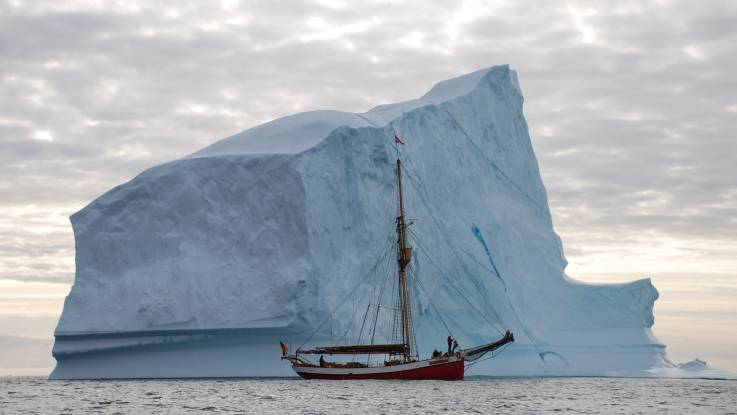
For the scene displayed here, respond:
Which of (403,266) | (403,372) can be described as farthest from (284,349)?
(403,266)

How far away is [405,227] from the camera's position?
3484 cm

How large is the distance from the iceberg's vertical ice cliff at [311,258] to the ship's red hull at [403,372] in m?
1.23

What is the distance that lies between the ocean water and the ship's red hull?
30 centimetres

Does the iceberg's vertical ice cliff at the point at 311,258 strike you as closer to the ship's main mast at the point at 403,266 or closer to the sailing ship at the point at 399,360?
the sailing ship at the point at 399,360

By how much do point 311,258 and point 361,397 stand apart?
7.32m

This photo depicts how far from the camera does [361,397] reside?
2766cm

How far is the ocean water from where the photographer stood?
24.9 meters

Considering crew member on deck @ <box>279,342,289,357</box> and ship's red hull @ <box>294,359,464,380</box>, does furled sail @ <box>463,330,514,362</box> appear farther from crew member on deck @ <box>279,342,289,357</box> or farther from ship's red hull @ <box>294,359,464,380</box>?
crew member on deck @ <box>279,342,289,357</box>

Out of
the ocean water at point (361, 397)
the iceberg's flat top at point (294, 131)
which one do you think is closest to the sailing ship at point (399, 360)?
the ocean water at point (361, 397)

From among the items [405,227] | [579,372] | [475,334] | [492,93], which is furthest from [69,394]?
[492,93]

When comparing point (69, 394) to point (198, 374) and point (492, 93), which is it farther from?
point (492, 93)

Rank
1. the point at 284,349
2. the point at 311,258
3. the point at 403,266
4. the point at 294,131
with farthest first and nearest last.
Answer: the point at 294,131
the point at 403,266
the point at 311,258
the point at 284,349

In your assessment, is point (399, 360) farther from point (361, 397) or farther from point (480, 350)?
point (361, 397)

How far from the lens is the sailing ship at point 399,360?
32969 millimetres
